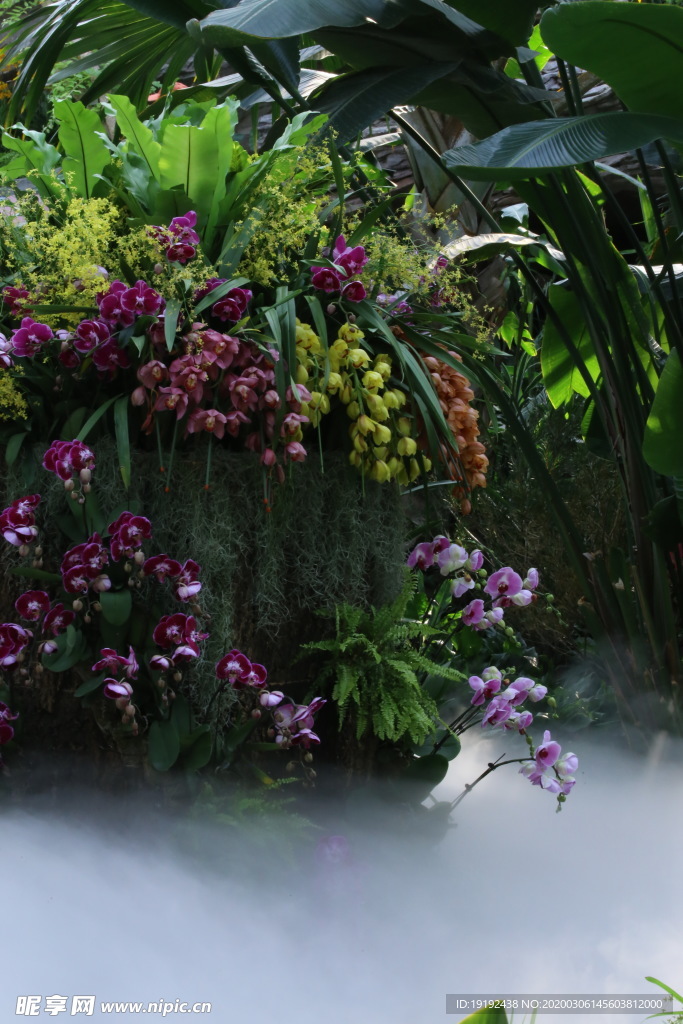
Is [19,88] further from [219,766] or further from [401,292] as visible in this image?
[219,766]

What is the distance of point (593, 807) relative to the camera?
197cm

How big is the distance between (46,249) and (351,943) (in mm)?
1371

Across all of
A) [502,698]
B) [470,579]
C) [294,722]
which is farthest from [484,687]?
[294,722]

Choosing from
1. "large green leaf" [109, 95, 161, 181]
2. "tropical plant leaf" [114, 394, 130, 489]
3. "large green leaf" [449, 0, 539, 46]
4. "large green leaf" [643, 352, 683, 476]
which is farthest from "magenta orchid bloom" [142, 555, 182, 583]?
"large green leaf" [449, 0, 539, 46]

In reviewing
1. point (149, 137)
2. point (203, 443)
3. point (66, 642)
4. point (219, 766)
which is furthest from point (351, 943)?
point (149, 137)

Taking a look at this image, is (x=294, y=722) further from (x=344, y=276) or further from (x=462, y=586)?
(x=344, y=276)

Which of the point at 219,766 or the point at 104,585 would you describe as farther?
the point at 219,766

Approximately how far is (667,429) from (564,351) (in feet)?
2.56

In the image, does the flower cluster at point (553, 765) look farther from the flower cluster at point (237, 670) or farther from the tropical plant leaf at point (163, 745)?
the tropical plant leaf at point (163, 745)

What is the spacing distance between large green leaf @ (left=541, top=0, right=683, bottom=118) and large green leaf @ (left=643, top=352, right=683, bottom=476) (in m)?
0.60

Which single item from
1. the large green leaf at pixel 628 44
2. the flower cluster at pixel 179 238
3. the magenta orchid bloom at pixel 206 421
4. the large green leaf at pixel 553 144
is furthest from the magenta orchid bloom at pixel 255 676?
the large green leaf at pixel 628 44

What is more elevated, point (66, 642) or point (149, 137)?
point (149, 137)

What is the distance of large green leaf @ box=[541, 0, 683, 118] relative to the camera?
163 centimetres

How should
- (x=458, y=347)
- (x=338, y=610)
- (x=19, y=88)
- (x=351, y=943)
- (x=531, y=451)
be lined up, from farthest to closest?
1. (x=531, y=451)
2. (x=19, y=88)
3. (x=458, y=347)
4. (x=338, y=610)
5. (x=351, y=943)
